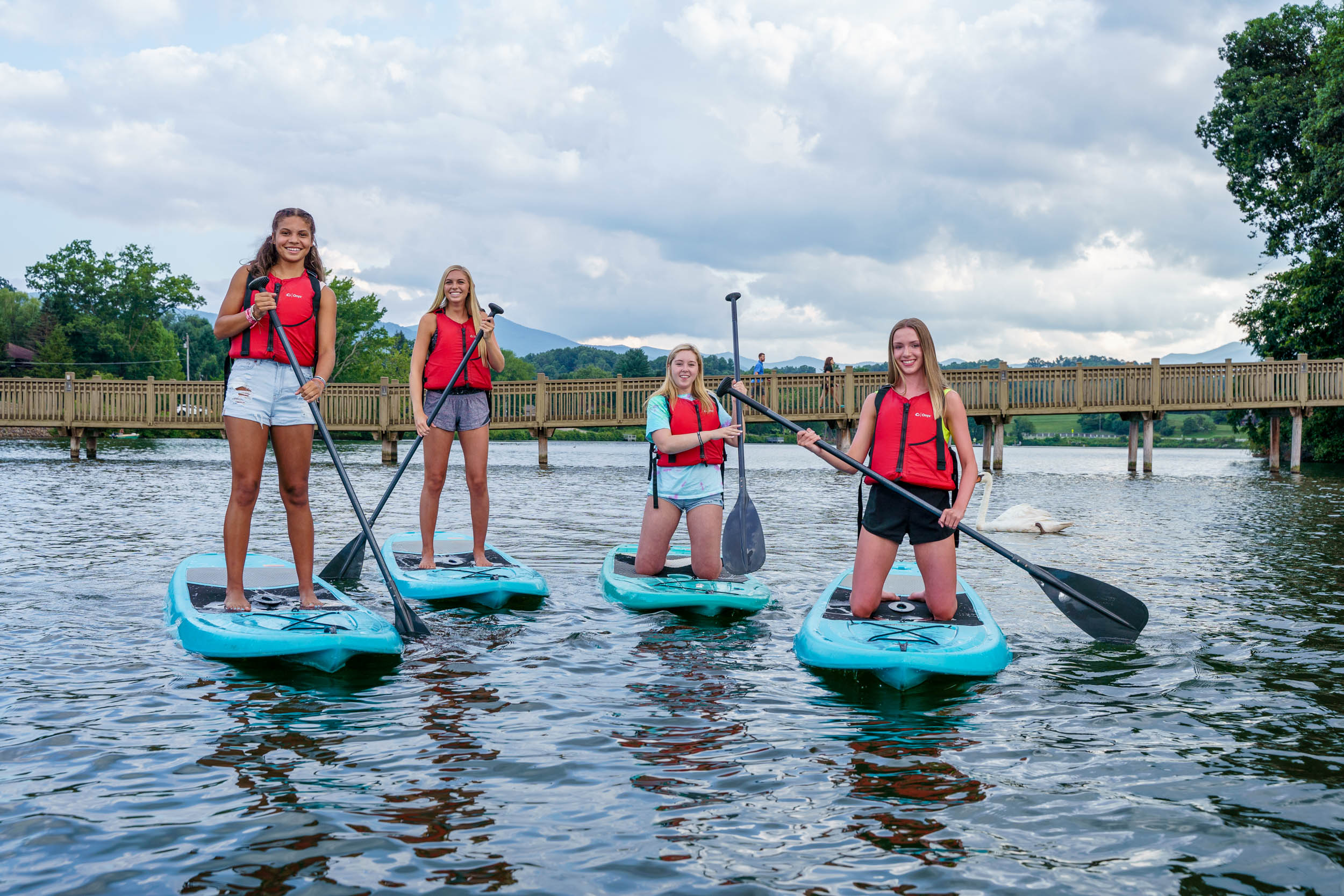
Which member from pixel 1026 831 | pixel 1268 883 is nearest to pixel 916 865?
pixel 1026 831

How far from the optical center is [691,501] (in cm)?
661

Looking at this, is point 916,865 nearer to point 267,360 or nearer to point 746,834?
point 746,834

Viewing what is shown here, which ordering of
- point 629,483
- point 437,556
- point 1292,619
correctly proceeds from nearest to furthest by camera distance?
point 1292,619 < point 437,556 < point 629,483

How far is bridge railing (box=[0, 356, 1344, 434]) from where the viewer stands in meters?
24.4

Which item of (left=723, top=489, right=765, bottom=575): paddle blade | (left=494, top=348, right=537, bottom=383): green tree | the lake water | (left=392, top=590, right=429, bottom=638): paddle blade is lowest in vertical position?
the lake water

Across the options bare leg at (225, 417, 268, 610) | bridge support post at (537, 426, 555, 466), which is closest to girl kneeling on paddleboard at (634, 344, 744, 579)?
bare leg at (225, 417, 268, 610)

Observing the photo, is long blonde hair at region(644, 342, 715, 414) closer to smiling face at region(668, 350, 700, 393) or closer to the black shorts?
smiling face at region(668, 350, 700, 393)

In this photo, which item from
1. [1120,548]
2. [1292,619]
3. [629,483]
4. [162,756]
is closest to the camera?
[162,756]

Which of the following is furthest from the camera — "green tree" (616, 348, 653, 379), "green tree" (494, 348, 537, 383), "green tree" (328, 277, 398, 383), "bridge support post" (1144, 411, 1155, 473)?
"green tree" (494, 348, 537, 383)

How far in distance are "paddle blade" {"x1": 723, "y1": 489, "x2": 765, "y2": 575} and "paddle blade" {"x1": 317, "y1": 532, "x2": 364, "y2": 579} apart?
2.62 meters

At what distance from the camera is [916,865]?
9.45ft

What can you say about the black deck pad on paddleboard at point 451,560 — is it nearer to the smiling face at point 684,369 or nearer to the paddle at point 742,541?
the paddle at point 742,541

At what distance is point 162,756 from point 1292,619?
643cm

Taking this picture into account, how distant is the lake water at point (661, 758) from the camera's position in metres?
2.86
